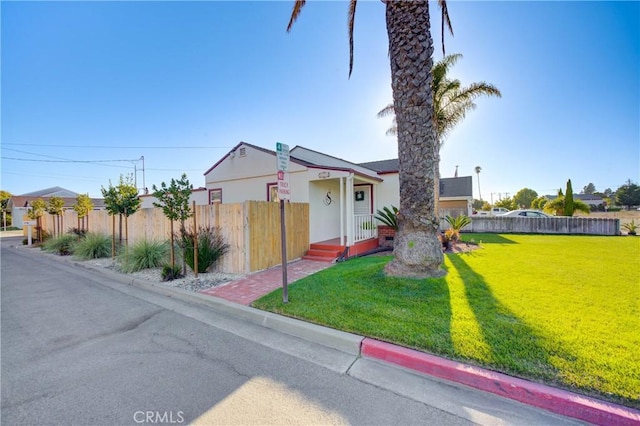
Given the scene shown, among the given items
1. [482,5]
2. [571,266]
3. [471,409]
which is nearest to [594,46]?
[482,5]

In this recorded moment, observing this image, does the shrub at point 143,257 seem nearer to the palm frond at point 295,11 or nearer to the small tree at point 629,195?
the palm frond at point 295,11

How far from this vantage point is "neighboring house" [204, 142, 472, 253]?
9.59 metres

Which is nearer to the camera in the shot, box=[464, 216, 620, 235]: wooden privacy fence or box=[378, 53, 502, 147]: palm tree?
box=[378, 53, 502, 147]: palm tree

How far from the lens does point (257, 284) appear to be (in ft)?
19.9

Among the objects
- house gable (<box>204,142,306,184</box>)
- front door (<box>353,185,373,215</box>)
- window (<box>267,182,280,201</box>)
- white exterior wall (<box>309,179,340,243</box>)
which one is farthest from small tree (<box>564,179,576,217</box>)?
window (<box>267,182,280,201</box>)

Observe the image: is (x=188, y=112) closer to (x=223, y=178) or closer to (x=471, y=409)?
(x=223, y=178)

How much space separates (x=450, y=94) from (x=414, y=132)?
1041 cm

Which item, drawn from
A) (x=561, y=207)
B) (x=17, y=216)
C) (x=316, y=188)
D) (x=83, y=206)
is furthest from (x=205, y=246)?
(x=17, y=216)

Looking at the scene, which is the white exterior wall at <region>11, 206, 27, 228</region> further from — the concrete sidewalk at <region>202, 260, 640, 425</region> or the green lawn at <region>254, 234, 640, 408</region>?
the concrete sidewalk at <region>202, 260, 640, 425</region>

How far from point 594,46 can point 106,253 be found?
18616 mm

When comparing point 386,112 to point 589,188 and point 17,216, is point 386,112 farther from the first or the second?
point 589,188

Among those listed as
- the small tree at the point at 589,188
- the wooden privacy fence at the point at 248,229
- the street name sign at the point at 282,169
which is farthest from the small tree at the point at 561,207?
the small tree at the point at 589,188

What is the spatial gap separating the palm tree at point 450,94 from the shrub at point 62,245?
18451 mm

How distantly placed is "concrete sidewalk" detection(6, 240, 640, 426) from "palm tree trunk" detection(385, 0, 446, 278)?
89.9 inches
